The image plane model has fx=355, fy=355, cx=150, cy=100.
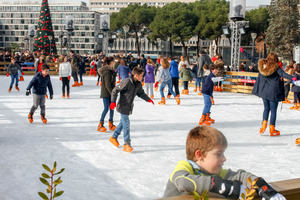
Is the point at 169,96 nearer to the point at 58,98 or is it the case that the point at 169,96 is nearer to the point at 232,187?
the point at 58,98

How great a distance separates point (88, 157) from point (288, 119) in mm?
5940

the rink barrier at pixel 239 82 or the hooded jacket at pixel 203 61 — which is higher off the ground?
the hooded jacket at pixel 203 61

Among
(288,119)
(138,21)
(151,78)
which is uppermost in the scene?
(138,21)

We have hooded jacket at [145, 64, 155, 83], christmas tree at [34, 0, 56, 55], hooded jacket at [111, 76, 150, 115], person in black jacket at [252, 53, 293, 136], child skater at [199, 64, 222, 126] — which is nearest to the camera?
hooded jacket at [111, 76, 150, 115]

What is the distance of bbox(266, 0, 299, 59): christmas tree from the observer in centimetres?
3666

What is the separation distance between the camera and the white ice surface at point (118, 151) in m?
3.93

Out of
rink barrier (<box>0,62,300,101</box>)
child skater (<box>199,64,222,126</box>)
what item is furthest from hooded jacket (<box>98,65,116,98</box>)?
rink barrier (<box>0,62,300,101</box>)

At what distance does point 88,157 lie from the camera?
5.12 m

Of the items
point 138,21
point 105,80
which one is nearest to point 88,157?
point 105,80

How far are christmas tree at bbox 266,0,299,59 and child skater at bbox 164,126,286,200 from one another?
3714cm

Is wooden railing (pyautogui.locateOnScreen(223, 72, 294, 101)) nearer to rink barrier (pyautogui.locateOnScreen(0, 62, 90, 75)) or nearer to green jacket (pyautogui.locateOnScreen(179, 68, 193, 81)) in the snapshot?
green jacket (pyautogui.locateOnScreen(179, 68, 193, 81))

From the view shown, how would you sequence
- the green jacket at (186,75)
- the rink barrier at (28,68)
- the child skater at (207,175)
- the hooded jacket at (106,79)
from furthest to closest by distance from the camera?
the rink barrier at (28,68), the green jacket at (186,75), the hooded jacket at (106,79), the child skater at (207,175)

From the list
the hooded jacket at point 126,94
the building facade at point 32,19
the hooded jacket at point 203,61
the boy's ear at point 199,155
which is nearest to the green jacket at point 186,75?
the hooded jacket at point 203,61

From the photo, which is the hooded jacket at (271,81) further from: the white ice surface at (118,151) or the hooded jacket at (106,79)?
the hooded jacket at (106,79)
